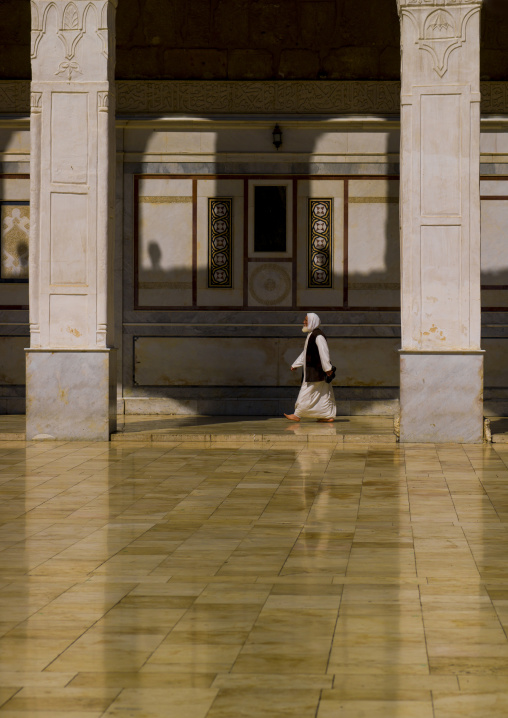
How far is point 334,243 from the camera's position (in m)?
13.9

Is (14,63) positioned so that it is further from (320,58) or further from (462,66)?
(462,66)

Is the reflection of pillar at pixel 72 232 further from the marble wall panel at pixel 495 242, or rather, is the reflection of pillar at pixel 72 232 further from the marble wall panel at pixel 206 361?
the marble wall panel at pixel 495 242

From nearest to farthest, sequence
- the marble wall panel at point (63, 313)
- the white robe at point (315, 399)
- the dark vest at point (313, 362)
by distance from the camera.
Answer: the marble wall panel at point (63, 313) → the dark vest at point (313, 362) → the white robe at point (315, 399)

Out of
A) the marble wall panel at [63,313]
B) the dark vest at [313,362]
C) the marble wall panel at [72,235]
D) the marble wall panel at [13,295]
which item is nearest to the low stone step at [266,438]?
the marble wall panel at [63,313]

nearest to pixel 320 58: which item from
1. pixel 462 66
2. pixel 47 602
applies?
pixel 462 66

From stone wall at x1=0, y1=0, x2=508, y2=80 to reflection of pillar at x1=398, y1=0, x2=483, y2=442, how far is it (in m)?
3.05

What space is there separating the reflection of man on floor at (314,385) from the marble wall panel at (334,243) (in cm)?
127

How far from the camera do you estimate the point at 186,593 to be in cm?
471

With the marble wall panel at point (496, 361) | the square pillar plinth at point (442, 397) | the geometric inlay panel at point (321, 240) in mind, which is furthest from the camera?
the geometric inlay panel at point (321, 240)

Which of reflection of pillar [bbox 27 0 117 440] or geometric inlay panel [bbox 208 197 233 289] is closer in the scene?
reflection of pillar [bbox 27 0 117 440]

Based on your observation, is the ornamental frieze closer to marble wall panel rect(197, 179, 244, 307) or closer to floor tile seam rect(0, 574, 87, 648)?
marble wall panel rect(197, 179, 244, 307)

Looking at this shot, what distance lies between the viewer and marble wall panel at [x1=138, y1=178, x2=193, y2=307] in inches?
551

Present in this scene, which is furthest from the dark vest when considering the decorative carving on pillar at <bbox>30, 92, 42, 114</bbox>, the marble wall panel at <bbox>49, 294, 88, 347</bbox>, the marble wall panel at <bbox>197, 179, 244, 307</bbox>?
the decorative carving on pillar at <bbox>30, 92, 42, 114</bbox>

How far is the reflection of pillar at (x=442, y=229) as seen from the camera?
35.3 feet
